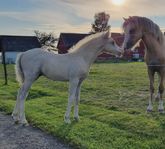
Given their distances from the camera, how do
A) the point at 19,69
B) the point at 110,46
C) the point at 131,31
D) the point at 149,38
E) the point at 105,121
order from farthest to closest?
the point at 149,38 → the point at 131,31 → the point at 19,69 → the point at 110,46 → the point at 105,121

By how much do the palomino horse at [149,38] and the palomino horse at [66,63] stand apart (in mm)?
727

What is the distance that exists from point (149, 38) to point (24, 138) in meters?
4.20

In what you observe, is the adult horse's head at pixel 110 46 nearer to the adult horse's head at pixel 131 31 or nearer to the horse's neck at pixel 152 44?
the adult horse's head at pixel 131 31

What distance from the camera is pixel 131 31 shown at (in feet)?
29.4

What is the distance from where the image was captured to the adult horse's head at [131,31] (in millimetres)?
8883

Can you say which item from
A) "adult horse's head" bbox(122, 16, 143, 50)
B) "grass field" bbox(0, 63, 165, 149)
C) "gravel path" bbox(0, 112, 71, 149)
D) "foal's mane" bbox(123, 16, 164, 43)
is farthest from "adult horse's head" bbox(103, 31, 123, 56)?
"gravel path" bbox(0, 112, 71, 149)

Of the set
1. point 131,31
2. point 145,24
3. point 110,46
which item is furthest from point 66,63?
point 145,24

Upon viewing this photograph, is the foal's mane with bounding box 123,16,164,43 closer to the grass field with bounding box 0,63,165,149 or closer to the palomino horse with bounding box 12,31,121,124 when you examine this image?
the palomino horse with bounding box 12,31,121,124

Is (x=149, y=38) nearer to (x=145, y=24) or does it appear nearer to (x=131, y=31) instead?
(x=145, y=24)

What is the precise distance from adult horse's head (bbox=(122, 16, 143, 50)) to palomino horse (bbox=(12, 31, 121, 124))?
630 millimetres

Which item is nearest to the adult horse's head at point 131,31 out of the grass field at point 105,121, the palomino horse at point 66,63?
the palomino horse at point 66,63

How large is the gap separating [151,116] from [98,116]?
4.29 ft

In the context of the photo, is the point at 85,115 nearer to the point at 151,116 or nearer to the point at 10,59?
the point at 151,116

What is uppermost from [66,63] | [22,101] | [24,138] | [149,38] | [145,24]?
[145,24]
